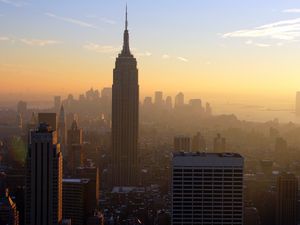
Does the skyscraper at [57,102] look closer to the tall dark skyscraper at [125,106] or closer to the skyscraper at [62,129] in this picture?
the skyscraper at [62,129]

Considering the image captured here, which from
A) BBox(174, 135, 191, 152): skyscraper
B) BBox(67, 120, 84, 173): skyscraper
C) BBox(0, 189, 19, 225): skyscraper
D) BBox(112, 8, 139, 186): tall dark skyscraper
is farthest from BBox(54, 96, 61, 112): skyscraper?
BBox(0, 189, 19, 225): skyscraper

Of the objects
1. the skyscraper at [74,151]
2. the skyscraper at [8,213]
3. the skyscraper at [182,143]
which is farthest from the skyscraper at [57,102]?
the skyscraper at [8,213]

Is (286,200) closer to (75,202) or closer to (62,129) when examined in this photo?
(75,202)

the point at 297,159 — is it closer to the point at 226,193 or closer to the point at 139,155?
the point at 139,155

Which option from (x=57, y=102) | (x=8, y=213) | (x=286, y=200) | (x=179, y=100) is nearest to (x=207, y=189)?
(x=8, y=213)

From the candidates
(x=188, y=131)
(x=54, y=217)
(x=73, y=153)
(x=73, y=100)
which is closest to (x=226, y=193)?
(x=54, y=217)

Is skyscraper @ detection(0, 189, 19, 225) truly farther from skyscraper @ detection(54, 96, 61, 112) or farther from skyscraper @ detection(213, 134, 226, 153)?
skyscraper @ detection(54, 96, 61, 112)

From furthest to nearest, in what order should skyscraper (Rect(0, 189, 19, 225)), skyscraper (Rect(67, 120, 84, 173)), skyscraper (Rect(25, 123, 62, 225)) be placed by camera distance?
skyscraper (Rect(67, 120, 84, 173)) → skyscraper (Rect(0, 189, 19, 225)) → skyscraper (Rect(25, 123, 62, 225))
